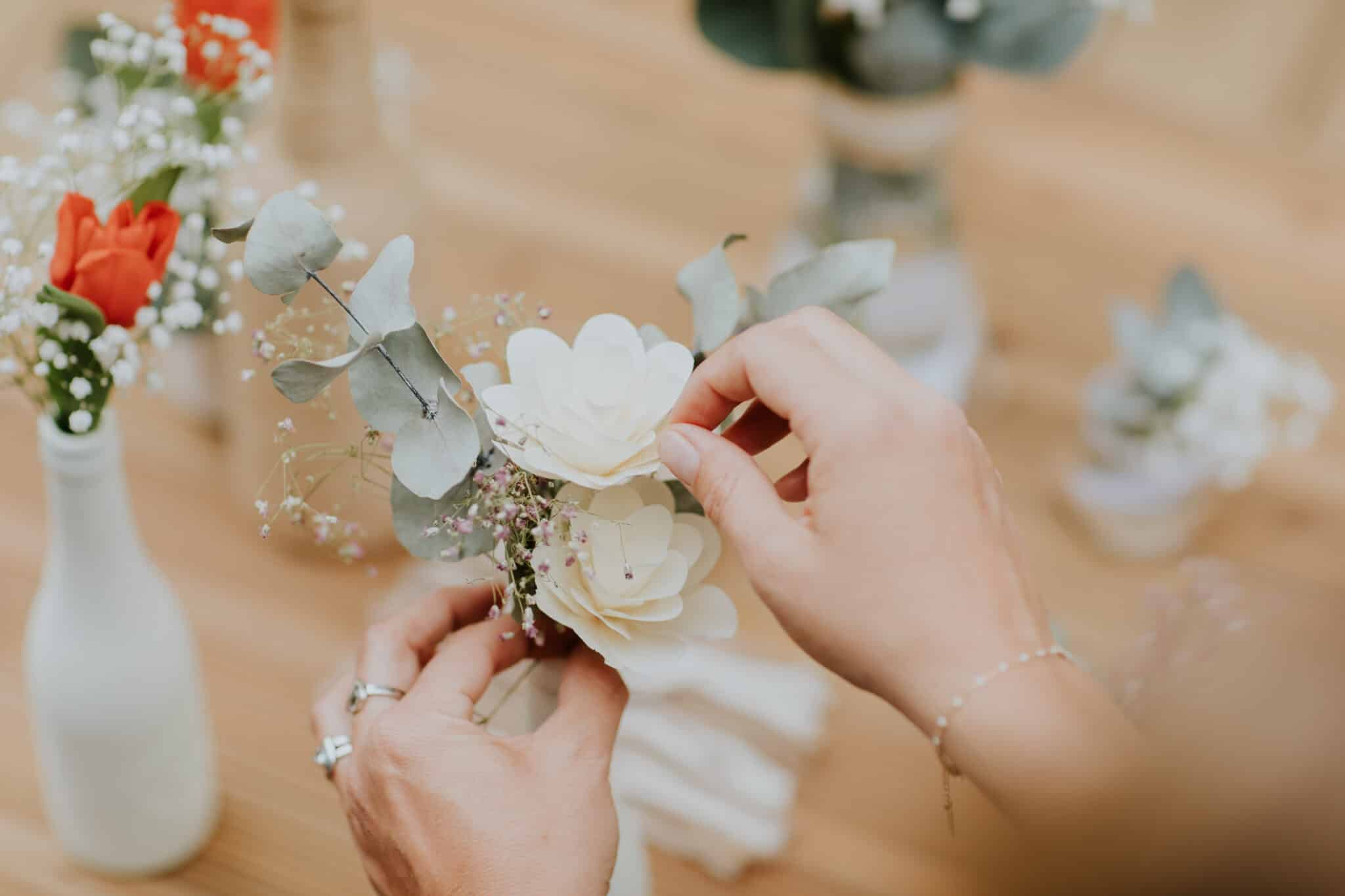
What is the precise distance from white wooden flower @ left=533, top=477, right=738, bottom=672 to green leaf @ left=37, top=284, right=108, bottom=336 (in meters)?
0.25

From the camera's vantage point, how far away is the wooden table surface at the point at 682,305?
41.9 inches

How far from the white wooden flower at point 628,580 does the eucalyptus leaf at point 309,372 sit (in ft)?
0.42

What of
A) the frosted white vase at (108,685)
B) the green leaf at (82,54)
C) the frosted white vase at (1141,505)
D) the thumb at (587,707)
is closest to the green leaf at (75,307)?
the frosted white vase at (108,685)

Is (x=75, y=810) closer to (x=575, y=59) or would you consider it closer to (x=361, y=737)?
(x=361, y=737)

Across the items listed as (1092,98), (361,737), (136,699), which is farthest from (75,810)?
(1092,98)

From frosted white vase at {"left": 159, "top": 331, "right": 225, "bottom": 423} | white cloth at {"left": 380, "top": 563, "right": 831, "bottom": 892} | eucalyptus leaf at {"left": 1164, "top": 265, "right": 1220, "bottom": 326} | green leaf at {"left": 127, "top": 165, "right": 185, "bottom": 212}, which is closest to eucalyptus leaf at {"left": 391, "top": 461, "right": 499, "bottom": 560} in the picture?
green leaf at {"left": 127, "top": 165, "right": 185, "bottom": 212}

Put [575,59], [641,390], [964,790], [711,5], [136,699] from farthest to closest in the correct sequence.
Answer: [575,59] < [711,5] < [964,790] < [136,699] < [641,390]

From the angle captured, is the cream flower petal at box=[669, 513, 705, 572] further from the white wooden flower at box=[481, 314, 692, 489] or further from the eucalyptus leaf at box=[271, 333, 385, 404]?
the eucalyptus leaf at box=[271, 333, 385, 404]

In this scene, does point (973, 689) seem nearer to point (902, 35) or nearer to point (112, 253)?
point (112, 253)

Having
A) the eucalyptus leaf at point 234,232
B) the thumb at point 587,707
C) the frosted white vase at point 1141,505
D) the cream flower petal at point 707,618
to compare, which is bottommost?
the frosted white vase at point 1141,505

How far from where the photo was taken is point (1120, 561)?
1.27 m

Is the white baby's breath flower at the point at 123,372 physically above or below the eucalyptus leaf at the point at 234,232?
below

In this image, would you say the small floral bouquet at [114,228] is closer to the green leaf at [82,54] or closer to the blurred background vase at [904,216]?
the green leaf at [82,54]

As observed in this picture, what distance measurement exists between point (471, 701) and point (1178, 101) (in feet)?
4.39
